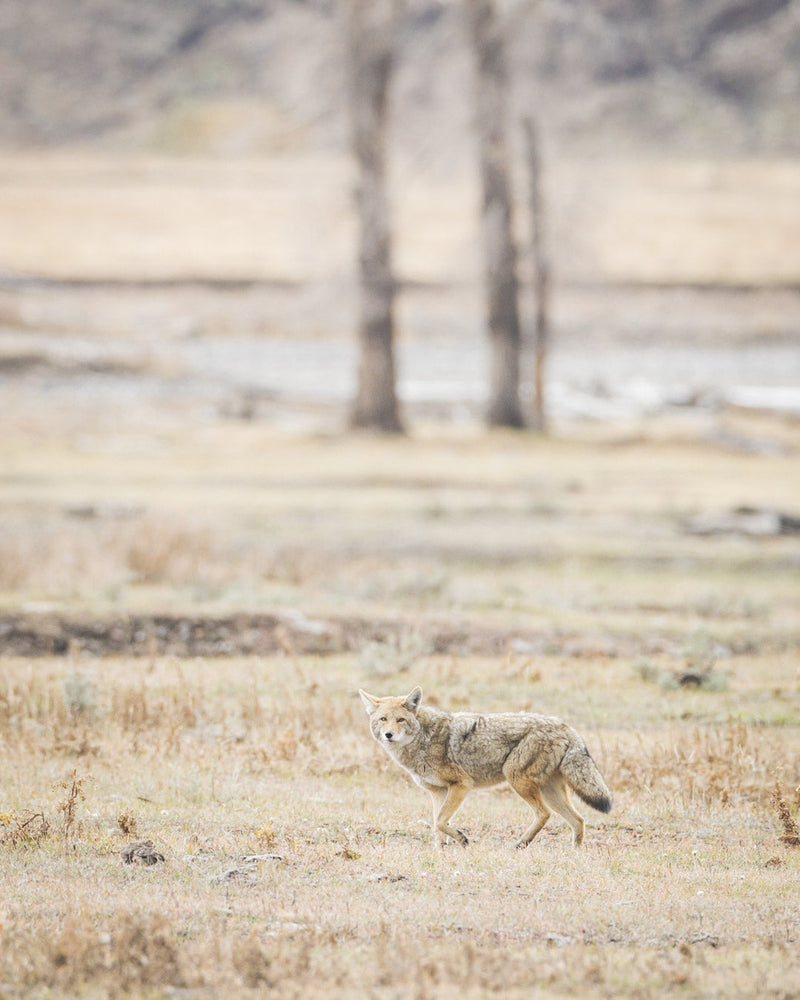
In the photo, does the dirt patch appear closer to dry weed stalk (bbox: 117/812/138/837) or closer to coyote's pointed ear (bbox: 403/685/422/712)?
coyote's pointed ear (bbox: 403/685/422/712)

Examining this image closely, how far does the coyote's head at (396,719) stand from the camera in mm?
7098

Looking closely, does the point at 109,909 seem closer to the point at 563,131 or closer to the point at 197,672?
the point at 197,672

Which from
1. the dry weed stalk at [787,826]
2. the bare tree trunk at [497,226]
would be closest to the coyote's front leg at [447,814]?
the dry weed stalk at [787,826]

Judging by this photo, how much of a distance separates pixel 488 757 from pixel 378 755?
75.4 inches

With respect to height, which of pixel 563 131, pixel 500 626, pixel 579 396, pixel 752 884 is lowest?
pixel 579 396

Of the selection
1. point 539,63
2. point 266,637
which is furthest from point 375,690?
point 539,63

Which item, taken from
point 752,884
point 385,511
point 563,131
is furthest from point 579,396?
point 752,884

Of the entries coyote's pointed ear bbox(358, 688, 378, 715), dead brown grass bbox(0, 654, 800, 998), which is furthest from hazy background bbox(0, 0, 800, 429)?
coyote's pointed ear bbox(358, 688, 378, 715)

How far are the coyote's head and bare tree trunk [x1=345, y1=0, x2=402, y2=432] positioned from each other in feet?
78.5

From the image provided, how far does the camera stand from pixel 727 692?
35.3 feet

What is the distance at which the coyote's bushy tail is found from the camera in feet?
22.6

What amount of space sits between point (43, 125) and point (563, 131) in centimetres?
9139

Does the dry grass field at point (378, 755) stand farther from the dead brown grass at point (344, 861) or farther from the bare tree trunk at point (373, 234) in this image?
the bare tree trunk at point (373, 234)

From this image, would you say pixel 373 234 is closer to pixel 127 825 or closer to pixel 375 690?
pixel 375 690
